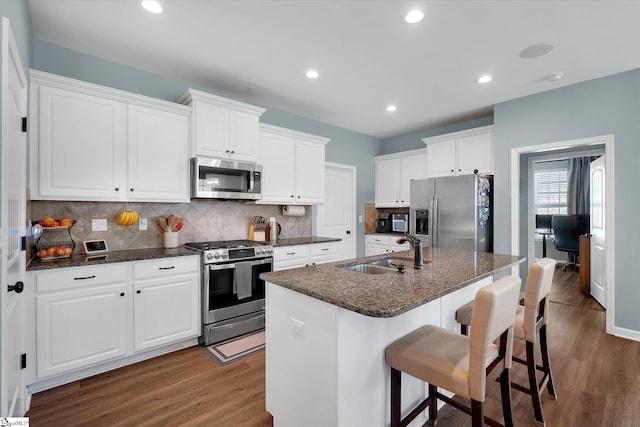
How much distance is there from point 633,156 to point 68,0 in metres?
5.12

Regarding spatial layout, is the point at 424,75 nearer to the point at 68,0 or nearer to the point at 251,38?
the point at 251,38

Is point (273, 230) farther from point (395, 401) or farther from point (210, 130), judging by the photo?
point (395, 401)

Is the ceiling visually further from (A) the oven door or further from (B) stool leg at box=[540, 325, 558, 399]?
(B) stool leg at box=[540, 325, 558, 399]

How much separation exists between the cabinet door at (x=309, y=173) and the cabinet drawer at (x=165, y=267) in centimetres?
165

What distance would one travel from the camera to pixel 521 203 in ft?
15.1

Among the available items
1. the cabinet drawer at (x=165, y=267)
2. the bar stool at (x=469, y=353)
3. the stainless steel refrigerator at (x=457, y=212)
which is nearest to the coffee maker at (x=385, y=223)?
the stainless steel refrigerator at (x=457, y=212)

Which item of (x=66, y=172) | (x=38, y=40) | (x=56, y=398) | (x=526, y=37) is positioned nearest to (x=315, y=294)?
(x=56, y=398)

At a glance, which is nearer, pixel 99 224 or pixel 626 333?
pixel 99 224

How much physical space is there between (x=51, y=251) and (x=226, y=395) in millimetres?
1753

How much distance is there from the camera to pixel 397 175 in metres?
5.31

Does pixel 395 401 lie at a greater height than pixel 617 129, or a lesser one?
lesser

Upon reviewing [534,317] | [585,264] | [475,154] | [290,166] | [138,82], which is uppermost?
[138,82]

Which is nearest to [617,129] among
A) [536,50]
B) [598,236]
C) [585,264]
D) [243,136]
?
[536,50]

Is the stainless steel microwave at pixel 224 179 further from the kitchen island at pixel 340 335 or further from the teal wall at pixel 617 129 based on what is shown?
the teal wall at pixel 617 129
